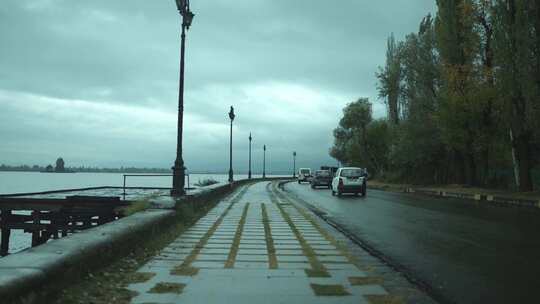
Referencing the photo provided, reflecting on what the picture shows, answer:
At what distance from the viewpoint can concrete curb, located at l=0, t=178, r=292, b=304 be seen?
4.45 metres

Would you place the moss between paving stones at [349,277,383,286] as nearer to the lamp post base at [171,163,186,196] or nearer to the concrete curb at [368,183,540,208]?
the lamp post base at [171,163,186,196]

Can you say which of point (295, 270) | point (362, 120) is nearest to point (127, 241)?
point (295, 270)

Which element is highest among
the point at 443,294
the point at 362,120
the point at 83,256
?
the point at 362,120

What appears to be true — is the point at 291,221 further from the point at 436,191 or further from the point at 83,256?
the point at 436,191

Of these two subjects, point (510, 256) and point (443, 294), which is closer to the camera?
point (443, 294)

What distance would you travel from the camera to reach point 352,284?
6547 millimetres

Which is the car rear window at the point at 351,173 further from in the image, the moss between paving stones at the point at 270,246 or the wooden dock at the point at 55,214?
the moss between paving stones at the point at 270,246

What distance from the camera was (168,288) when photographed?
6074mm

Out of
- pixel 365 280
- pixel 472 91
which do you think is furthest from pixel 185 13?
pixel 472 91

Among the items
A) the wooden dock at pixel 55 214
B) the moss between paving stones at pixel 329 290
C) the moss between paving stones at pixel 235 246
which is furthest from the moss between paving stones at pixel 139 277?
the wooden dock at pixel 55 214

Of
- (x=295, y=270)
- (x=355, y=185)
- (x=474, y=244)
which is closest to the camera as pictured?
(x=295, y=270)

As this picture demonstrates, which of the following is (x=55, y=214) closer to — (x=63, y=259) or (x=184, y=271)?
(x=184, y=271)

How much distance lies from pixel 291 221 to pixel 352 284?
8.84 meters

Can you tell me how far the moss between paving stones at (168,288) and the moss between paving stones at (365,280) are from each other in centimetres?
215
